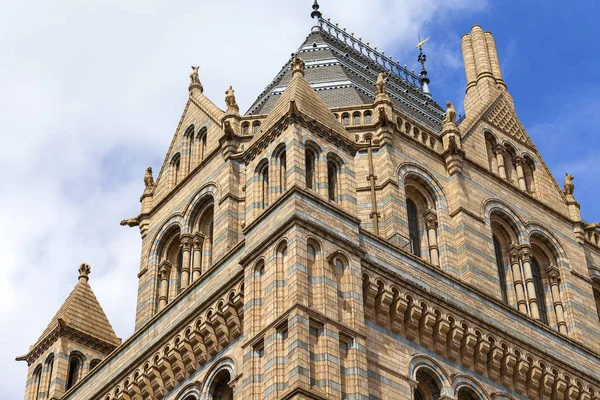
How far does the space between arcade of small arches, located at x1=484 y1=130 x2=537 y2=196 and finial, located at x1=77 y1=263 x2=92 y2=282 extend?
572 inches

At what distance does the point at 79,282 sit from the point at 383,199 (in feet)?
39.0

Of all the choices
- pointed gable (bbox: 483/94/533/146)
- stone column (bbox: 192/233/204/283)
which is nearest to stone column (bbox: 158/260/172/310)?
stone column (bbox: 192/233/204/283)

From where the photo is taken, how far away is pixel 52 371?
47.1 metres

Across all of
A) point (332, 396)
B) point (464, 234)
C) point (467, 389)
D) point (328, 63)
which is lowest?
point (332, 396)

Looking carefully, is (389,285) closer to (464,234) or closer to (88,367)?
(464,234)

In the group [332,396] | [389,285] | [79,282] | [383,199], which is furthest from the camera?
[79,282]

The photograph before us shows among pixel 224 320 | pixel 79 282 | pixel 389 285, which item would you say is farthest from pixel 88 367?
pixel 389 285

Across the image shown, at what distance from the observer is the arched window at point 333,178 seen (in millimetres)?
38750

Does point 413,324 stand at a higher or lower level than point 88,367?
lower

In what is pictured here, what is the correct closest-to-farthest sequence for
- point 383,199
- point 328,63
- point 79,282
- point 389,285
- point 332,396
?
point 332,396, point 389,285, point 383,199, point 79,282, point 328,63

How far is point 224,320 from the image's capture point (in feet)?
125

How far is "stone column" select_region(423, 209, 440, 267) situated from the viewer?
45094 millimetres

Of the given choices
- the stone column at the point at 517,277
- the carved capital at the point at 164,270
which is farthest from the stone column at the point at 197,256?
the stone column at the point at 517,277

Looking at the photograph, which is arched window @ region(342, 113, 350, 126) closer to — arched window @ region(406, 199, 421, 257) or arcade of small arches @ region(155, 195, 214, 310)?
arched window @ region(406, 199, 421, 257)
